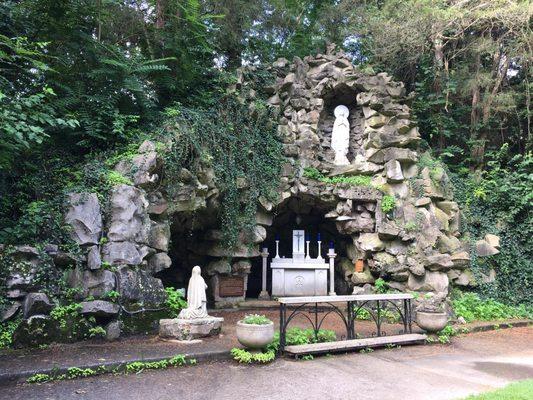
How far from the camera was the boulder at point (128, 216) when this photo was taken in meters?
7.29

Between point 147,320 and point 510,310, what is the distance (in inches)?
375

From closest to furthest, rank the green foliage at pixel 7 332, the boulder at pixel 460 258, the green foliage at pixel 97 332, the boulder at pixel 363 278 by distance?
1. the green foliage at pixel 7 332
2. the green foliage at pixel 97 332
3. the boulder at pixel 460 258
4. the boulder at pixel 363 278

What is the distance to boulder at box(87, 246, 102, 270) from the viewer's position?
22.2ft

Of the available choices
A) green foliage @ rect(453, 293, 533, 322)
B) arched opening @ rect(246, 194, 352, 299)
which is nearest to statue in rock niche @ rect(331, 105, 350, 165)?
arched opening @ rect(246, 194, 352, 299)

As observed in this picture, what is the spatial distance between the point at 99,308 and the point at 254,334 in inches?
105

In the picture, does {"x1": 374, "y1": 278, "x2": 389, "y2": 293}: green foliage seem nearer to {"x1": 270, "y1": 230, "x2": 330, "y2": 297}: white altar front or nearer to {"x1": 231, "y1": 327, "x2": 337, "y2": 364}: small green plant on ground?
{"x1": 270, "y1": 230, "x2": 330, "y2": 297}: white altar front

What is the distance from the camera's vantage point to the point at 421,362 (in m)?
6.27

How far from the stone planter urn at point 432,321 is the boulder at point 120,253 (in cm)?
560

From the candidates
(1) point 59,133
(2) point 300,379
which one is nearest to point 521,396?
(2) point 300,379

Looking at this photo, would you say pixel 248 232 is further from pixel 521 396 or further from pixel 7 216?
pixel 521 396

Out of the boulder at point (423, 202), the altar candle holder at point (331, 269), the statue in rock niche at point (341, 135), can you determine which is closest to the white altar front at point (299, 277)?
the altar candle holder at point (331, 269)

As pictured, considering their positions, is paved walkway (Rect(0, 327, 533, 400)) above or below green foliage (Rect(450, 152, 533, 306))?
below

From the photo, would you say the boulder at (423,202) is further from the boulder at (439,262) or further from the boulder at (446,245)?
the boulder at (439,262)

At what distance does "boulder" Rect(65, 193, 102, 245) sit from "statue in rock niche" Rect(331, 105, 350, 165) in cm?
781
